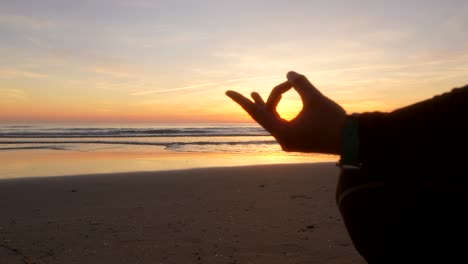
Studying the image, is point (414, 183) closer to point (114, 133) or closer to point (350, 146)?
point (350, 146)

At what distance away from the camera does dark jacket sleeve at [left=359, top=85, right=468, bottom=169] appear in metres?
0.84

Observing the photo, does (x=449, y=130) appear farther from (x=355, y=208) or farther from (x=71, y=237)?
(x=71, y=237)

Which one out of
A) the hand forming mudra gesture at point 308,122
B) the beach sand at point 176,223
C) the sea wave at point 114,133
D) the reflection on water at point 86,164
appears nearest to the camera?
the hand forming mudra gesture at point 308,122

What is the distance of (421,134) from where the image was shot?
0.86 meters

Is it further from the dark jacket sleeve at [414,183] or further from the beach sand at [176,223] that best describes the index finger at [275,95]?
the beach sand at [176,223]

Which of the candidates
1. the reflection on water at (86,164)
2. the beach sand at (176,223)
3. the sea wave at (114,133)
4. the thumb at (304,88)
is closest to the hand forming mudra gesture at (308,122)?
the thumb at (304,88)

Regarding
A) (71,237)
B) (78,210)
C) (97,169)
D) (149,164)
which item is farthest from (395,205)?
(149,164)

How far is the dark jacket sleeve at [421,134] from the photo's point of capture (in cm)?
84

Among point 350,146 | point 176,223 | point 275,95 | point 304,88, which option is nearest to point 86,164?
point 176,223

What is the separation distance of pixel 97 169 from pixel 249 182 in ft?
19.6

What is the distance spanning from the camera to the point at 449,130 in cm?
85

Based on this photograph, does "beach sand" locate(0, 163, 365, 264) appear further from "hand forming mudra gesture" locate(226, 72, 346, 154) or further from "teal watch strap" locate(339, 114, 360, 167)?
"teal watch strap" locate(339, 114, 360, 167)

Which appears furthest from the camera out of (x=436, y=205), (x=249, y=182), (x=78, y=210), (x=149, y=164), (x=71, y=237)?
(x=149, y=164)

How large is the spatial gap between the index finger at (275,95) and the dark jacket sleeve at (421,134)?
32 centimetres
